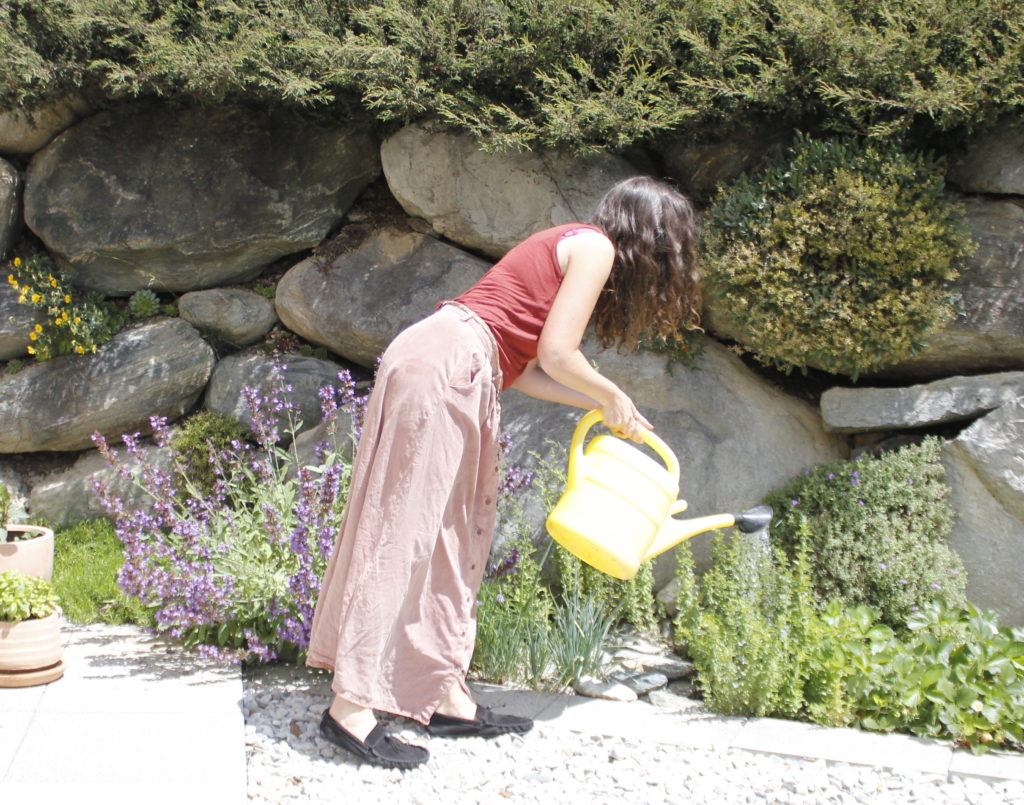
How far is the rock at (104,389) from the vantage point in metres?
4.79

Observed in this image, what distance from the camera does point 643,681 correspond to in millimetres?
3324

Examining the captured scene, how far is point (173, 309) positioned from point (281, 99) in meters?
1.31

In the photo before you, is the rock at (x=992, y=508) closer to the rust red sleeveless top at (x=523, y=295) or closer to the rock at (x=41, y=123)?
the rust red sleeveless top at (x=523, y=295)

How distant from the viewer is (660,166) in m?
4.48

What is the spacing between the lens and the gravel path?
2.42m

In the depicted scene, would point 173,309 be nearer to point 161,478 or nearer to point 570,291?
point 161,478

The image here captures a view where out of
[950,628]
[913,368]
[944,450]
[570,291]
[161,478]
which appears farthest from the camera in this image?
[913,368]

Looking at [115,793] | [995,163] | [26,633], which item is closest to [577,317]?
[115,793]

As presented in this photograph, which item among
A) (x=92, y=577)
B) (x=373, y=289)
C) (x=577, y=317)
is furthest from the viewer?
(x=373, y=289)

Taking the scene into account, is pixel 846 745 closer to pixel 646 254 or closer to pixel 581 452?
pixel 581 452

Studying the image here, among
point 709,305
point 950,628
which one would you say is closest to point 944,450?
point 950,628

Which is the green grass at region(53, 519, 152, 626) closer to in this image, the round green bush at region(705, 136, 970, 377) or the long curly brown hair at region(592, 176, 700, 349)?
the long curly brown hair at region(592, 176, 700, 349)

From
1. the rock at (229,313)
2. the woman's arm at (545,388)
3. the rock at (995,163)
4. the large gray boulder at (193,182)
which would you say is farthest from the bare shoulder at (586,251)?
the rock at (229,313)

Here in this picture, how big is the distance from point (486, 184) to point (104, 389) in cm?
219
